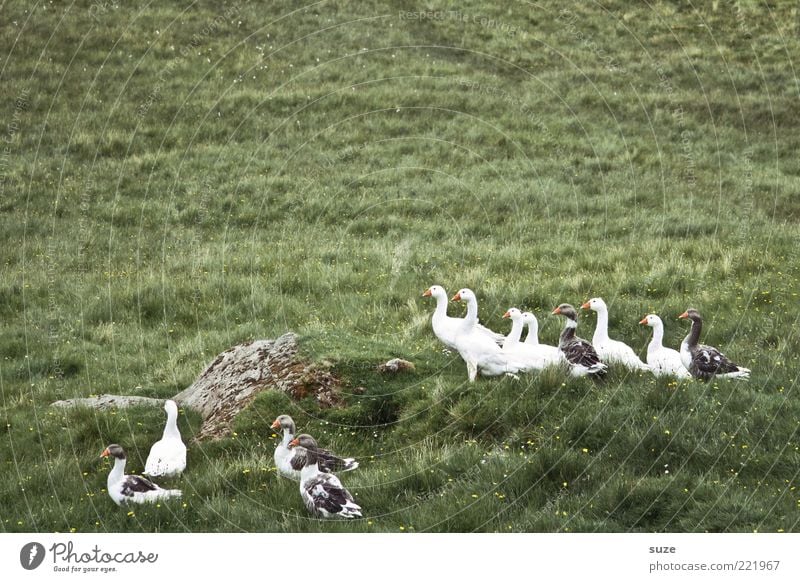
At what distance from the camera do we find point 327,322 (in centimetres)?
1416

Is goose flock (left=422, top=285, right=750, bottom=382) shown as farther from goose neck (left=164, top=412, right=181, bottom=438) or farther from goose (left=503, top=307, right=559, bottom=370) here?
goose neck (left=164, top=412, right=181, bottom=438)

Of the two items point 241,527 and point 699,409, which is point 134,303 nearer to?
point 241,527

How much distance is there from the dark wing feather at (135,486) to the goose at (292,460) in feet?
4.26

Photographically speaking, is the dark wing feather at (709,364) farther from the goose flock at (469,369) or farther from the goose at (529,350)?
the goose at (529,350)

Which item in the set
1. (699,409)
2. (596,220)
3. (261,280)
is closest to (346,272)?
(261,280)

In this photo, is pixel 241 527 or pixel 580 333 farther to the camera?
pixel 580 333

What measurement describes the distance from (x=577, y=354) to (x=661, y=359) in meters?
1.11

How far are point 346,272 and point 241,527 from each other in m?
8.66

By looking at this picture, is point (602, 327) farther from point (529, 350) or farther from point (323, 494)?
point (323, 494)

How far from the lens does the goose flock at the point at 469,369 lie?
842 centimetres

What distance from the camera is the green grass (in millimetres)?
8664

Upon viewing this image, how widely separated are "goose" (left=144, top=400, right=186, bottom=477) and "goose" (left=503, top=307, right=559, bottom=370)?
408 centimetres

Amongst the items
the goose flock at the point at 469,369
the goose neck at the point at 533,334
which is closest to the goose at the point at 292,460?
the goose flock at the point at 469,369

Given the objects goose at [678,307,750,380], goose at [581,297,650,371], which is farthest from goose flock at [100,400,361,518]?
goose at [678,307,750,380]
